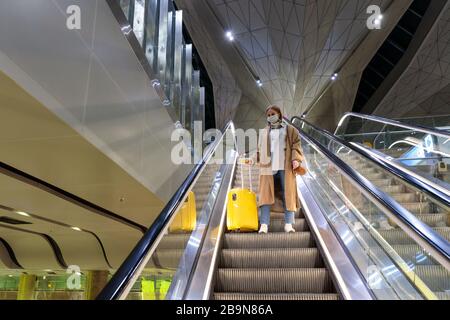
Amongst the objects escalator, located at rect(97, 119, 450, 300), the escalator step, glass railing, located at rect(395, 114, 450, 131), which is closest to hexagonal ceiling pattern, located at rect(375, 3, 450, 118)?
glass railing, located at rect(395, 114, 450, 131)

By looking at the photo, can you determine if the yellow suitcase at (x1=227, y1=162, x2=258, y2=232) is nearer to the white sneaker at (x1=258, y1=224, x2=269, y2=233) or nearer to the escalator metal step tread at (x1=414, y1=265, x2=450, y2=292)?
the white sneaker at (x1=258, y1=224, x2=269, y2=233)

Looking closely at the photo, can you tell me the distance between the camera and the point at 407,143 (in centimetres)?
829

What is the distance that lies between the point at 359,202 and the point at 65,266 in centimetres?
1096

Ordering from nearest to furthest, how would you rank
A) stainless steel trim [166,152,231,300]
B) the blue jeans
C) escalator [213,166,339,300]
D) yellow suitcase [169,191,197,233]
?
stainless steel trim [166,152,231,300] < yellow suitcase [169,191,197,233] < escalator [213,166,339,300] < the blue jeans

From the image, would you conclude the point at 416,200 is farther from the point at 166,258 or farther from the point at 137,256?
the point at 137,256

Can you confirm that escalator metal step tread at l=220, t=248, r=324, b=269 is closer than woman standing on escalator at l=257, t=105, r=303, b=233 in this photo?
Yes

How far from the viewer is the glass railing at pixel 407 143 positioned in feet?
18.4

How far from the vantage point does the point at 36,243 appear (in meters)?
10.9

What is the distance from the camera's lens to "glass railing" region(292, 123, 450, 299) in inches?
91.4

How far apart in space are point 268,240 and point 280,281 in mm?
909

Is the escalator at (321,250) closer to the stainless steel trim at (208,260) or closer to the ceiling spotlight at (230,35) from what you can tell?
the stainless steel trim at (208,260)

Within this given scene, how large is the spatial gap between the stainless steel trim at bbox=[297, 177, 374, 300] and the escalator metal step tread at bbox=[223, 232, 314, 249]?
0.51 feet
